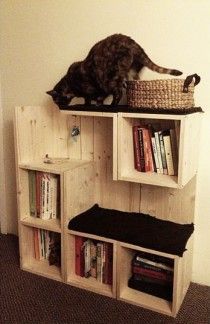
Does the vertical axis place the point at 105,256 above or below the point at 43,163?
below

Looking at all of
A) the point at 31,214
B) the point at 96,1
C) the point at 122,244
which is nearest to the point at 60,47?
the point at 96,1

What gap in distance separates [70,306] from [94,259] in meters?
0.32

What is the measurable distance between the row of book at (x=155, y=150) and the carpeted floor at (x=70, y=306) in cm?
76

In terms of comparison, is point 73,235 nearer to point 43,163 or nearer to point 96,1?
point 43,163

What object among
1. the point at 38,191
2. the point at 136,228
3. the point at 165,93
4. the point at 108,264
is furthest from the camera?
the point at 38,191

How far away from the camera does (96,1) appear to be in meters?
1.86

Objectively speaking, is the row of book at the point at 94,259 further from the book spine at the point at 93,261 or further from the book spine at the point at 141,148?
the book spine at the point at 141,148

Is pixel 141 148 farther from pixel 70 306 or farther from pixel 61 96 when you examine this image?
pixel 70 306

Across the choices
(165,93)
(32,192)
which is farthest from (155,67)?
(32,192)

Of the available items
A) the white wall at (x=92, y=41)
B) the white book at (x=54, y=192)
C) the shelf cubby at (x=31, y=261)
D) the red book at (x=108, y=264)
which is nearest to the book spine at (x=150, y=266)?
the red book at (x=108, y=264)

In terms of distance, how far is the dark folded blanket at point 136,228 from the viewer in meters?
1.64

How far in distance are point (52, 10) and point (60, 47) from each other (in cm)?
24

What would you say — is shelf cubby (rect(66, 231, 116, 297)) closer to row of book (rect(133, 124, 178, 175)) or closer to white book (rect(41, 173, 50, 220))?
white book (rect(41, 173, 50, 220))

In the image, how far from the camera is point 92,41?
1.92m
